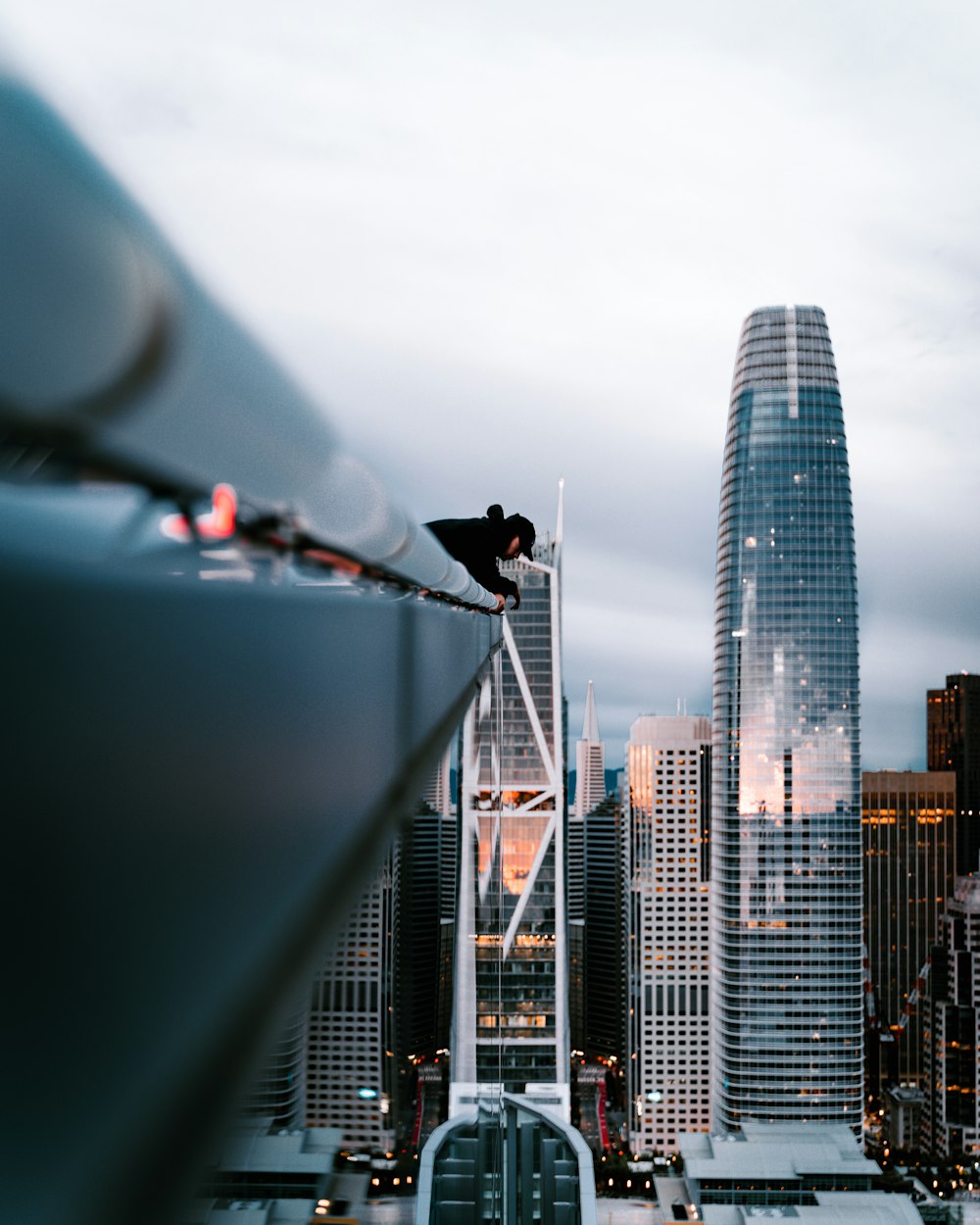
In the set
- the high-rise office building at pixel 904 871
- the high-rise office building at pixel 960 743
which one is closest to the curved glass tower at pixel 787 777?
the high-rise office building at pixel 904 871

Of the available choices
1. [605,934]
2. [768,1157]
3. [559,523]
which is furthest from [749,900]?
[559,523]

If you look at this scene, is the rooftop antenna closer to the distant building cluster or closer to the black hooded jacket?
the distant building cluster

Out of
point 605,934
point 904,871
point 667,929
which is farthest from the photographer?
point 904,871

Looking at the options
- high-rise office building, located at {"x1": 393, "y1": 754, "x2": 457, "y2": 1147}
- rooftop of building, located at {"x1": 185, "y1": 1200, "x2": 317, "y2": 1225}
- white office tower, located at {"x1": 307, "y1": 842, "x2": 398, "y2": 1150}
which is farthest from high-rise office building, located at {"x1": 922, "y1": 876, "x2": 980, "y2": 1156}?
rooftop of building, located at {"x1": 185, "y1": 1200, "x2": 317, "y2": 1225}

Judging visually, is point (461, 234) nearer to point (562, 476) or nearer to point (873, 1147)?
point (562, 476)

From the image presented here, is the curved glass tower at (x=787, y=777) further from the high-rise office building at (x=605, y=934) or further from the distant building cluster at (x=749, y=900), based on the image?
the high-rise office building at (x=605, y=934)

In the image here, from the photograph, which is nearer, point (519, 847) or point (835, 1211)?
point (835, 1211)

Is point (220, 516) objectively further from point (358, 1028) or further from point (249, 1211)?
point (358, 1028)

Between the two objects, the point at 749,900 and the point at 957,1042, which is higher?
the point at 749,900
